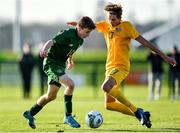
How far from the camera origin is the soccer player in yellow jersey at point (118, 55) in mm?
15117

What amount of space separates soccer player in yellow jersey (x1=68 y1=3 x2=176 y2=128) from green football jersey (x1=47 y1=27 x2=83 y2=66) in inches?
30.4

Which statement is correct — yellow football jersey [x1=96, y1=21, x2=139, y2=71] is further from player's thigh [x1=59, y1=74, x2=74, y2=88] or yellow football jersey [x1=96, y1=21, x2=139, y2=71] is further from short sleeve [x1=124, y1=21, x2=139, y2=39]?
player's thigh [x1=59, y1=74, x2=74, y2=88]

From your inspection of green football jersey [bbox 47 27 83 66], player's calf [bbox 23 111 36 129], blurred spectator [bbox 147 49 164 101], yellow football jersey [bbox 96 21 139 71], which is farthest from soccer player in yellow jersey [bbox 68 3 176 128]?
blurred spectator [bbox 147 49 164 101]

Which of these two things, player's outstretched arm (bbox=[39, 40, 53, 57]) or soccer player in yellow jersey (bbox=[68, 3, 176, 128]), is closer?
player's outstretched arm (bbox=[39, 40, 53, 57])

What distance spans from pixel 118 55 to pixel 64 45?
3.81 ft

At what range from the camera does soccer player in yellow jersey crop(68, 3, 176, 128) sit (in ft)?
49.6

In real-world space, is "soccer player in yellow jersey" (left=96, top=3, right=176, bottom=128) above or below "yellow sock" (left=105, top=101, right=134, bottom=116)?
above

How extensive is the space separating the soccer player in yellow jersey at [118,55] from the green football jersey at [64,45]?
77 centimetres

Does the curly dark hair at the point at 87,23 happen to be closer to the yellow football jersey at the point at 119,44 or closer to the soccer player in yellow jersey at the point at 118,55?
the soccer player in yellow jersey at the point at 118,55

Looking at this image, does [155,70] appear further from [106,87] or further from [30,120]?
[30,120]

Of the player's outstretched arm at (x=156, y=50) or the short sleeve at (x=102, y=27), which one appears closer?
the player's outstretched arm at (x=156, y=50)

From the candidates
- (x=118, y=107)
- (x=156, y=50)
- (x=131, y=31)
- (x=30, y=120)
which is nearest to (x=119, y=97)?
(x=118, y=107)

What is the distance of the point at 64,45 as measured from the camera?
15.0 meters

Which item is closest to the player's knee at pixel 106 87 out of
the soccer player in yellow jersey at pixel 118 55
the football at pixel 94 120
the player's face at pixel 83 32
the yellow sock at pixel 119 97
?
the soccer player in yellow jersey at pixel 118 55
